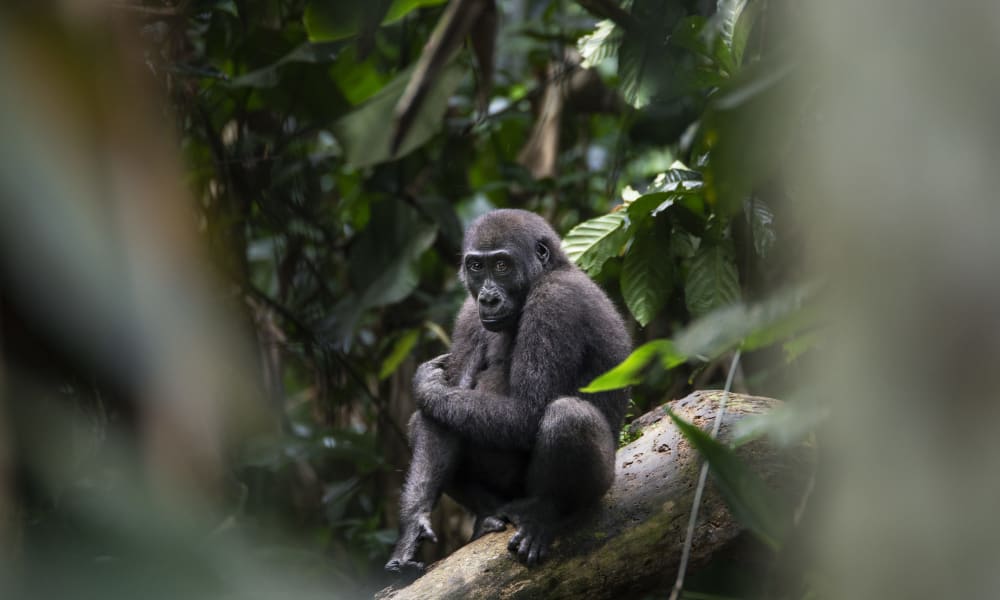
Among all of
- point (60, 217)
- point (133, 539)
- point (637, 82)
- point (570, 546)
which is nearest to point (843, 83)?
point (60, 217)

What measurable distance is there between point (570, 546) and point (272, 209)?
4.50 m

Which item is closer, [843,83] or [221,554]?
[843,83]

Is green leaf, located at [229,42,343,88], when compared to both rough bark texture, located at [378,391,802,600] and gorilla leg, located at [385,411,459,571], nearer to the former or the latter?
gorilla leg, located at [385,411,459,571]

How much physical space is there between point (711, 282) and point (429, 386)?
162 centimetres

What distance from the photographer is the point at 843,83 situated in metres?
1.04

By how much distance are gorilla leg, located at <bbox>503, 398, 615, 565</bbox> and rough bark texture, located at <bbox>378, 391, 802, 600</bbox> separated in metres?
0.08

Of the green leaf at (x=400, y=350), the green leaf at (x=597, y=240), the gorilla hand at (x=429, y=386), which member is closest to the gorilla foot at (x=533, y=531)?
the gorilla hand at (x=429, y=386)

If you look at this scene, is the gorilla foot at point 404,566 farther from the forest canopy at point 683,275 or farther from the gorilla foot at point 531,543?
the forest canopy at point 683,275

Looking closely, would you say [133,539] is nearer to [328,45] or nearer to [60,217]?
[60,217]

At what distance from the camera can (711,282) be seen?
4.67m

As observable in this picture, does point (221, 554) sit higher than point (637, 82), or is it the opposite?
point (637, 82)

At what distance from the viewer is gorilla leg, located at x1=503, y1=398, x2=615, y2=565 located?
4.09 m

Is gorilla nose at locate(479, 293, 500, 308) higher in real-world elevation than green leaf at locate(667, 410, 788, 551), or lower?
higher

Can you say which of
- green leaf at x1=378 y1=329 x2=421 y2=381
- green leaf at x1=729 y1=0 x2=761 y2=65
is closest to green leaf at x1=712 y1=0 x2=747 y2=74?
green leaf at x1=729 y1=0 x2=761 y2=65
